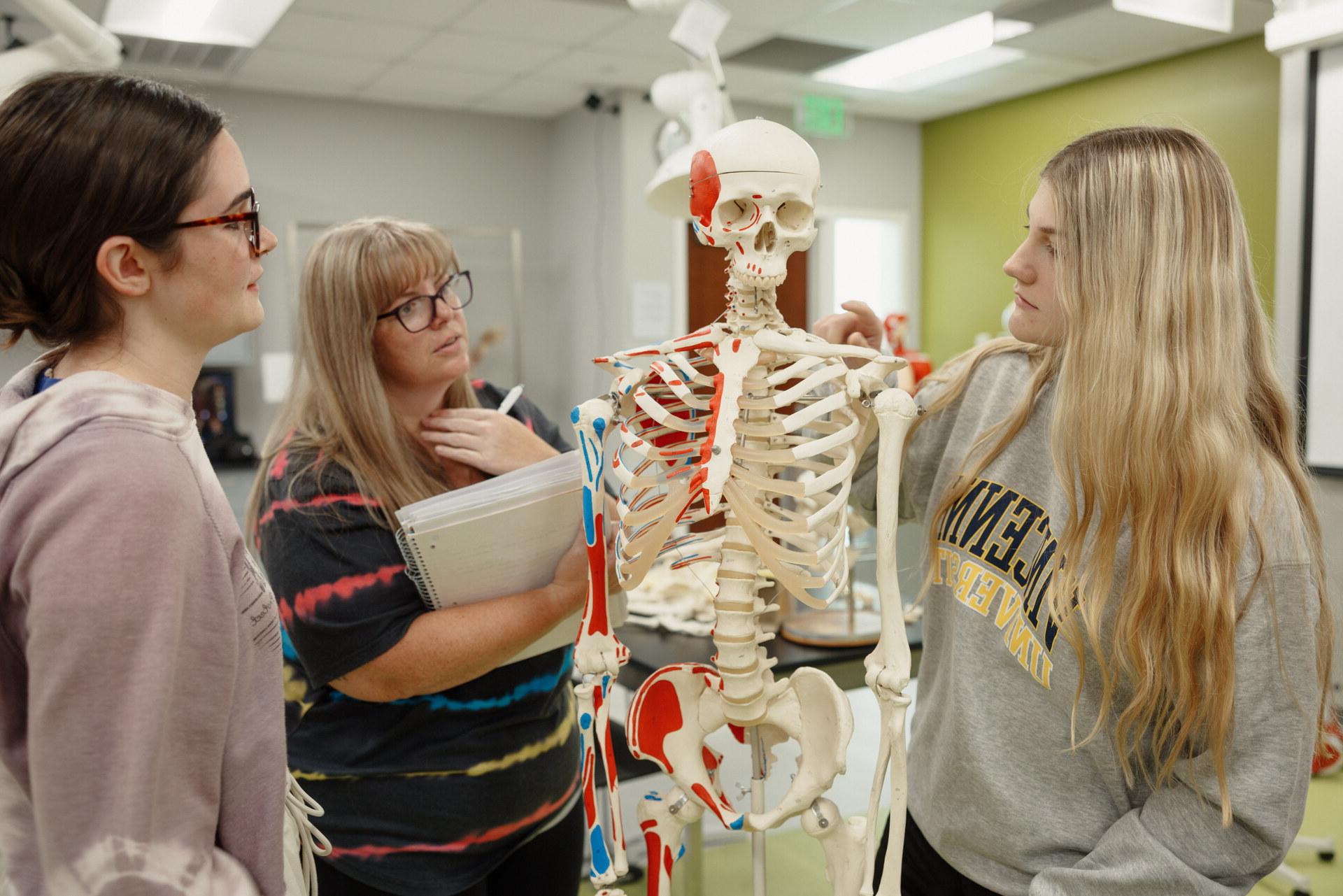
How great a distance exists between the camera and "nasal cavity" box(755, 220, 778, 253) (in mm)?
1086

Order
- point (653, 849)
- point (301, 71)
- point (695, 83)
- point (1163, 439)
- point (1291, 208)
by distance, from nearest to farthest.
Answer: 1. point (1163, 439)
2. point (653, 849)
3. point (695, 83)
4. point (1291, 208)
5. point (301, 71)

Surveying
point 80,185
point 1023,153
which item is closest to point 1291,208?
point 1023,153

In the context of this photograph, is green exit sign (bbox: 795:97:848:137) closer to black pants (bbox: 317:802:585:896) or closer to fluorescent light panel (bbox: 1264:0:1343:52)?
fluorescent light panel (bbox: 1264:0:1343:52)

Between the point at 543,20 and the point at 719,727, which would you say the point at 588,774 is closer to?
the point at 719,727

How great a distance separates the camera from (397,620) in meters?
1.22

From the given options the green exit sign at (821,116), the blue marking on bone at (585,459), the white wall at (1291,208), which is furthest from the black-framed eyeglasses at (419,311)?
the green exit sign at (821,116)

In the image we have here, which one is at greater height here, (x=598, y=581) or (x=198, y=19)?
(x=198, y=19)

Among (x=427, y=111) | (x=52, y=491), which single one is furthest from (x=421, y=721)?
(x=427, y=111)

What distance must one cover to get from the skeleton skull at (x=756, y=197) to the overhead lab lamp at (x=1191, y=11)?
3.61m

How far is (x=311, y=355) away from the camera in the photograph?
1.32m

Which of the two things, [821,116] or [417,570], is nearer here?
[417,570]

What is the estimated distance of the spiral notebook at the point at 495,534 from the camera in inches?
45.4

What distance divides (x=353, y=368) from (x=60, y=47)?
1.23 m

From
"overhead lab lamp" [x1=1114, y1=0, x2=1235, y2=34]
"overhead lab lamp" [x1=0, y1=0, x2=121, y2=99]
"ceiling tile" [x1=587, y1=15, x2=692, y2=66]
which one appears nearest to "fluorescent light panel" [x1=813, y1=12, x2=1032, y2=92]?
"overhead lab lamp" [x1=1114, y1=0, x2=1235, y2=34]
